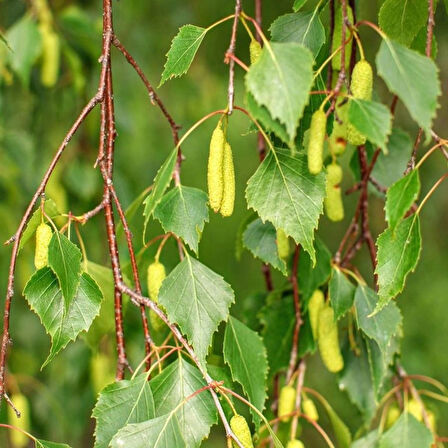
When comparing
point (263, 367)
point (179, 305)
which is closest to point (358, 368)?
point (263, 367)

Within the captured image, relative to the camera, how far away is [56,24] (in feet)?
6.72

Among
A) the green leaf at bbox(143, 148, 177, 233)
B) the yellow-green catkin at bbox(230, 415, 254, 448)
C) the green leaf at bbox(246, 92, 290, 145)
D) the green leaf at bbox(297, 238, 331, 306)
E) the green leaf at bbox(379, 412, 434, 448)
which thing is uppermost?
the green leaf at bbox(246, 92, 290, 145)

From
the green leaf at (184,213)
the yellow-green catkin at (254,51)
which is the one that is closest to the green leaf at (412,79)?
the yellow-green catkin at (254,51)

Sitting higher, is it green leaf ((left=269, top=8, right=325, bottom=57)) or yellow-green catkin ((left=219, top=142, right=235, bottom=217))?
green leaf ((left=269, top=8, right=325, bottom=57))

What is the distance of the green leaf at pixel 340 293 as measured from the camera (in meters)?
1.22

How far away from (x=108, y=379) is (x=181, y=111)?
135cm

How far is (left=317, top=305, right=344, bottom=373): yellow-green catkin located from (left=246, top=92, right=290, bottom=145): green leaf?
19.8 inches

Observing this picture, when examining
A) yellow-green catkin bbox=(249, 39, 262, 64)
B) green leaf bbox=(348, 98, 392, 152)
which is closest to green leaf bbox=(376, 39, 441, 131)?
green leaf bbox=(348, 98, 392, 152)

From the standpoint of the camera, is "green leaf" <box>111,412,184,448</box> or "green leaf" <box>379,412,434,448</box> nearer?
"green leaf" <box>111,412,184,448</box>

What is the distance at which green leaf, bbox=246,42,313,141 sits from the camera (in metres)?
0.80

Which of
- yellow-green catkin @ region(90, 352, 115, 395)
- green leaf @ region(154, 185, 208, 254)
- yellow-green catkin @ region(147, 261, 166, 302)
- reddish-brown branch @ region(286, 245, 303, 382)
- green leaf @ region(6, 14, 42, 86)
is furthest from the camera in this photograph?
yellow-green catkin @ region(90, 352, 115, 395)

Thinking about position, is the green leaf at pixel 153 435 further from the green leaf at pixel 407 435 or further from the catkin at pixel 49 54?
the catkin at pixel 49 54

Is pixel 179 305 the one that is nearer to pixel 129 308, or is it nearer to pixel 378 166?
pixel 378 166

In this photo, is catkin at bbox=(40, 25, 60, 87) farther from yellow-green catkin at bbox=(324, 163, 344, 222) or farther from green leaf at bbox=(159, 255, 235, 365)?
green leaf at bbox=(159, 255, 235, 365)
